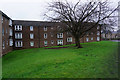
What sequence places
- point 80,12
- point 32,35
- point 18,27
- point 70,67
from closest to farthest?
1. point 70,67
2. point 80,12
3. point 18,27
4. point 32,35

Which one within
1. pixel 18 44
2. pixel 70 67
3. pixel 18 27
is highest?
pixel 18 27

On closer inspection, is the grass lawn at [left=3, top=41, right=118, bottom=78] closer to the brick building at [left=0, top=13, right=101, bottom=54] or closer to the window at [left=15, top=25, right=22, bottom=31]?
the brick building at [left=0, top=13, right=101, bottom=54]

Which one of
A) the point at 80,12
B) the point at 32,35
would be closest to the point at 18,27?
the point at 32,35

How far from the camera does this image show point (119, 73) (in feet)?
16.2

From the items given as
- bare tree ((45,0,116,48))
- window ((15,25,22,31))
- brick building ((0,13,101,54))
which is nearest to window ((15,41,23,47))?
brick building ((0,13,101,54))

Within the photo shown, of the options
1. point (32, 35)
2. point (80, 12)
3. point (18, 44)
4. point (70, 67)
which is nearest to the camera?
point (70, 67)

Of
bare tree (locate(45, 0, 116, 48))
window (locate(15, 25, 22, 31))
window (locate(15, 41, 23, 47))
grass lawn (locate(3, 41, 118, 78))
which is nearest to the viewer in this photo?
grass lawn (locate(3, 41, 118, 78))

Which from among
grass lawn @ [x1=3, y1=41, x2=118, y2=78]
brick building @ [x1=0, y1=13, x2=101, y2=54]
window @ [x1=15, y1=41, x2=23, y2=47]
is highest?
brick building @ [x1=0, y1=13, x2=101, y2=54]

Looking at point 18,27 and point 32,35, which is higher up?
point 18,27

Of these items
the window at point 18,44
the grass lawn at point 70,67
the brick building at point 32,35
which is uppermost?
the brick building at point 32,35

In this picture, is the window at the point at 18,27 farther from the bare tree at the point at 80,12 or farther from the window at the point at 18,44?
the bare tree at the point at 80,12

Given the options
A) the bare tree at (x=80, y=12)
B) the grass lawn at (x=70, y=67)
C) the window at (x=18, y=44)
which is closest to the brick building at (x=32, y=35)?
the window at (x=18, y=44)

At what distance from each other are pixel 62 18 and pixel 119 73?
16.0 m

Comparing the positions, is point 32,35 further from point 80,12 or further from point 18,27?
point 80,12
